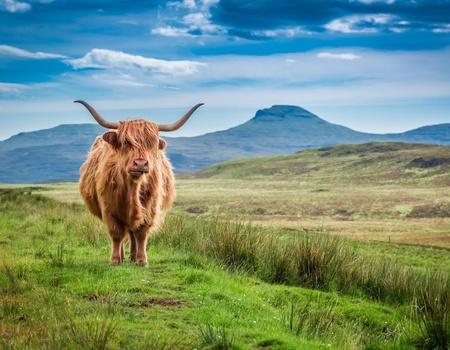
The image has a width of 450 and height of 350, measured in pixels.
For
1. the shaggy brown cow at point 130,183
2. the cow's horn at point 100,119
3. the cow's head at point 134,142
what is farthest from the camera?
the cow's horn at point 100,119

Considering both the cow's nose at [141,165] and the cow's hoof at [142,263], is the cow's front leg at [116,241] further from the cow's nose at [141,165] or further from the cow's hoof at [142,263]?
the cow's nose at [141,165]

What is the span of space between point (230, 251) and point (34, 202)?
12435mm

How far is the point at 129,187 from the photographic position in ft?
27.8

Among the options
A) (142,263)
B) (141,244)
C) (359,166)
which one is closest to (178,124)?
(141,244)

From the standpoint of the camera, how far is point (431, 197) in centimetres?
5781

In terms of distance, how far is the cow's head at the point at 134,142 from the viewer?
25.4 feet

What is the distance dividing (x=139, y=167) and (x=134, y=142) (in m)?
0.46

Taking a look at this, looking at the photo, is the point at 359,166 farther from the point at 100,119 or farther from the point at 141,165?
the point at 141,165

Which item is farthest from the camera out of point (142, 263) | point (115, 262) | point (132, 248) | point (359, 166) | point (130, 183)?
point (359, 166)

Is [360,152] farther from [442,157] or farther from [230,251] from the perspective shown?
[230,251]

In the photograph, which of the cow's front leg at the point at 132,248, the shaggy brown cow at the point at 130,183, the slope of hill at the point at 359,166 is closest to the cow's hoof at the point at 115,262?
the shaggy brown cow at the point at 130,183

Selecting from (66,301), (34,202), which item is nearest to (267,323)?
(66,301)

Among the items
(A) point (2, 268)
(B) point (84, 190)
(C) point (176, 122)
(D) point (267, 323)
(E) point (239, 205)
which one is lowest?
Result: (E) point (239, 205)

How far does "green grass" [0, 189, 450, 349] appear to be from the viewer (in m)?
5.51
